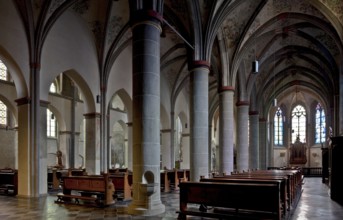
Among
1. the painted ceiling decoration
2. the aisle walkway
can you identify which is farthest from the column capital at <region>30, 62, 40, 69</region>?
the aisle walkway

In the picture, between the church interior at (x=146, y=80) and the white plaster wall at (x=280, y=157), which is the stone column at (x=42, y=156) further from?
the white plaster wall at (x=280, y=157)

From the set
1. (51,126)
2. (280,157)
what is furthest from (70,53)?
(280,157)

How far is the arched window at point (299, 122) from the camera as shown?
38.1 meters

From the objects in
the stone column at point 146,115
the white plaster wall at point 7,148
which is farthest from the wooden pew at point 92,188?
the white plaster wall at point 7,148

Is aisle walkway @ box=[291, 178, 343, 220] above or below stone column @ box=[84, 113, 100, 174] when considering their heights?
below

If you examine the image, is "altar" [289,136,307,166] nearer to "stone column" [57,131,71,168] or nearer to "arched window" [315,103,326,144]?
"arched window" [315,103,326,144]

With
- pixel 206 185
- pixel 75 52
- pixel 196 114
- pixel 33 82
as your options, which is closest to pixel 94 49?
pixel 75 52

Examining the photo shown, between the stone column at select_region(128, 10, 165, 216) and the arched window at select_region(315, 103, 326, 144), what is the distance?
32.0 m

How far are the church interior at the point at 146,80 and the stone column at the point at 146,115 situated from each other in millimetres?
29

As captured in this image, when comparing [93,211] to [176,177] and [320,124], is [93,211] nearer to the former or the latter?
[176,177]

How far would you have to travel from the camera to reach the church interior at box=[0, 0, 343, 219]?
30.5 ft

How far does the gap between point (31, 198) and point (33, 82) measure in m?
4.60

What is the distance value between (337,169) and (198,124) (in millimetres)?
5332

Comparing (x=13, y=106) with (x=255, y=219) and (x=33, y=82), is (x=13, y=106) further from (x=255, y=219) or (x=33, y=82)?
(x=255, y=219)
